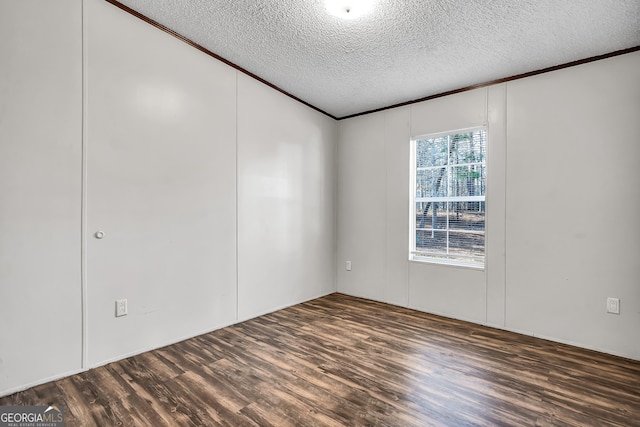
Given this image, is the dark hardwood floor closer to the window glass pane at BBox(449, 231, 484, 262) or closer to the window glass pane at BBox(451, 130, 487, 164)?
the window glass pane at BBox(449, 231, 484, 262)

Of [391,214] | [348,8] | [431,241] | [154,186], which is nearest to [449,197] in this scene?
[431,241]

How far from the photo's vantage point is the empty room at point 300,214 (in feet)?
6.44

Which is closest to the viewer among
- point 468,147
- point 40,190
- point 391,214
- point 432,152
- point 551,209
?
point 40,190

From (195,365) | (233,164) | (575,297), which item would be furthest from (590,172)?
(195,365)

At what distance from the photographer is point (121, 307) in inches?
94.7

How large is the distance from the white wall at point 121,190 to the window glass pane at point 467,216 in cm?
209

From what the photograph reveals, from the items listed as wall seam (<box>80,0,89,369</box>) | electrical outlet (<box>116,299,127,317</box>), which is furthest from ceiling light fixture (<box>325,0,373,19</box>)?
electrical outlet (<box>116,299,127,317</box>)

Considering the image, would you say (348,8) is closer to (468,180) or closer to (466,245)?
(468,180)

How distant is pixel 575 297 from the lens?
112 inches

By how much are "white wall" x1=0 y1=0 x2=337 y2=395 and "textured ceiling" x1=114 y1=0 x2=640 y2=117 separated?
38 centimetres

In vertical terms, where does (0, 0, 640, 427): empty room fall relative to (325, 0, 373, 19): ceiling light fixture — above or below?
below

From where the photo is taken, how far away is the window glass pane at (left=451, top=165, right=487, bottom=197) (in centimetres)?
342

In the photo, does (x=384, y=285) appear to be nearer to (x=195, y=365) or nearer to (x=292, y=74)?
(x=195, y=365)

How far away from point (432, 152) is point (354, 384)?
278cm
